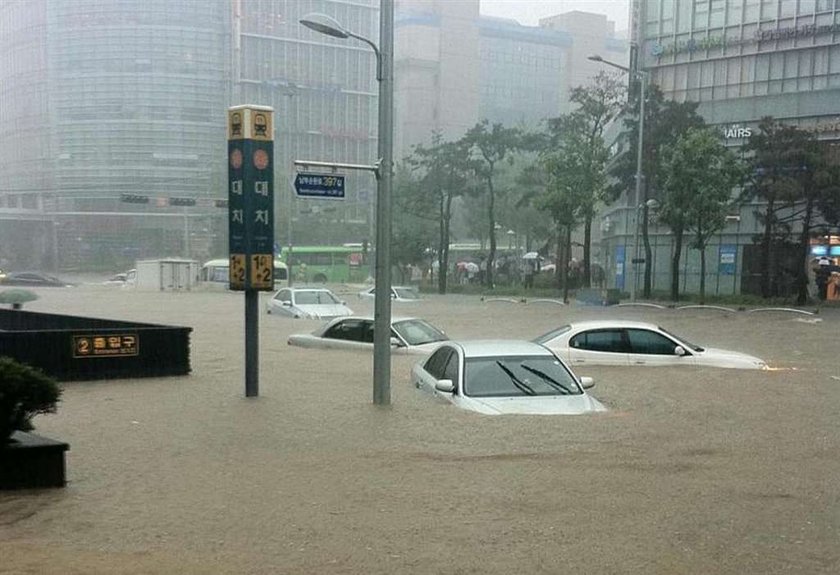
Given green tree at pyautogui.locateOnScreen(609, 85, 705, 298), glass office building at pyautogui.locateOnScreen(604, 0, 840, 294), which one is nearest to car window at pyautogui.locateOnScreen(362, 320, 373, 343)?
green tree at pyautogui.locateOnScreen(609, 85, 705, 298)

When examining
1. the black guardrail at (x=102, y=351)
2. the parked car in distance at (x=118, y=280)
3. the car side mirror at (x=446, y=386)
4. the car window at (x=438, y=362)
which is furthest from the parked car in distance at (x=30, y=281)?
the car side mirror at (x=446, y=386)

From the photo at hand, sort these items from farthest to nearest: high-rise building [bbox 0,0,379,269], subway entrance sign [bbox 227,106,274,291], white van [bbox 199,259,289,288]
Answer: high-rise building [bbox 0,0,379,269]
white van [bbox 199,259,289,288]
subway entrance sign [bbox 227,106,274,291]

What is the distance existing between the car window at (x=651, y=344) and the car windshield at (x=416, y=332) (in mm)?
4059

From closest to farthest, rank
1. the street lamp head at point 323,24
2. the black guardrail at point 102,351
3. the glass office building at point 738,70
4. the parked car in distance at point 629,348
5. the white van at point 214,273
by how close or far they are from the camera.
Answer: the street lamp head at point 323,24 < the black guardrail at point 102,351 < the parked car in distance at point 629,348 < the glass office building at point 738,70 < the white van at point 214,273

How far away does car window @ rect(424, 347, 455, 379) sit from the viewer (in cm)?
1082

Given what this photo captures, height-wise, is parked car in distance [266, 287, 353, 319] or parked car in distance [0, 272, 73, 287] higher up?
parked car in distance [266, 287, 353, 319]

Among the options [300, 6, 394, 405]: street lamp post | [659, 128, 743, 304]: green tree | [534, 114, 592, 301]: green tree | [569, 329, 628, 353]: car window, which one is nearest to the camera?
[300, 6, 394, 405]: street lamp post

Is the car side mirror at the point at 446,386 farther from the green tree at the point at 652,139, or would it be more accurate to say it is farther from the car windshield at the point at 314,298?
the green tree at the point at 652,139

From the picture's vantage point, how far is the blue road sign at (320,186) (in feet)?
35.2

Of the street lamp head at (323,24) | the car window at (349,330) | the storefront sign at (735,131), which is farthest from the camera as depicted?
the storefront sign at (735,131)

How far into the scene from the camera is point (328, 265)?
198 ft

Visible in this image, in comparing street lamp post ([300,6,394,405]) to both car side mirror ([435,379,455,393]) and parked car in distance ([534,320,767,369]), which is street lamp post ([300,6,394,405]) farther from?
parked car in distance ([534,320,767,369])

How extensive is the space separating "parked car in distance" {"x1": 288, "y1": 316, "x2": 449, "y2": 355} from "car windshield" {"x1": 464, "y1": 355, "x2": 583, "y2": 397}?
5.09 m

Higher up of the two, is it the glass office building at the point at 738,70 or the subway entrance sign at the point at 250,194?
the glass office building at the point at 738,70
